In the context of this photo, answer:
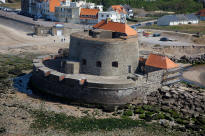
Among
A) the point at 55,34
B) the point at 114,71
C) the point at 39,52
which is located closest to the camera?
the point at 114,71

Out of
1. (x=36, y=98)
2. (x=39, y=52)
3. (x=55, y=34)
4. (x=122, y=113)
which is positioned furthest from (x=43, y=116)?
(x=55, y=34)

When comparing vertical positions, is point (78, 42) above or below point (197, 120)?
above

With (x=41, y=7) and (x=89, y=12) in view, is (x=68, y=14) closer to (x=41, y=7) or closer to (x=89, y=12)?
(x=89, y=12)

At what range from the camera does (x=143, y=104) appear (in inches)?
1455

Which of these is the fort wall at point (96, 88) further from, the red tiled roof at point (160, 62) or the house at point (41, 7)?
the house at point (41, 7)

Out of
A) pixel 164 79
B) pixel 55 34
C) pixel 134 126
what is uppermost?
pixel 55 34

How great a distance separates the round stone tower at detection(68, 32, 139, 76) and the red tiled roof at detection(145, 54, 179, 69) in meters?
2.19

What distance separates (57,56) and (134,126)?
2058cm

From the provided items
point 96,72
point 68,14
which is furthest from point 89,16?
point 96,72

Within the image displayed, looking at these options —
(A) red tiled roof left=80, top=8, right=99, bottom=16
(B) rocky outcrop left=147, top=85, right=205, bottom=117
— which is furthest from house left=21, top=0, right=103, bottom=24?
(B) rocky outcrop left=147, top=85, right=205, bottom=117

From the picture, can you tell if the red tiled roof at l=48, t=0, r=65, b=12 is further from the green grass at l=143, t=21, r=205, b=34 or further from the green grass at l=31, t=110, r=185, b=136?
the green grass at l=31, t=110, r=185, b=136

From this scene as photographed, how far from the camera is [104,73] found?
3978 cm

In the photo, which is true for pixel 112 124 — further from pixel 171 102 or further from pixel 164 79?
pixel 164 79

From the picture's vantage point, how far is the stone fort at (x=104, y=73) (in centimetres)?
3678
